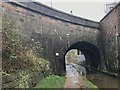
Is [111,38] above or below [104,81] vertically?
above

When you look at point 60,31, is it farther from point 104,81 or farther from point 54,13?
point 104,81

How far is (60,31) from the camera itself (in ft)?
58.9

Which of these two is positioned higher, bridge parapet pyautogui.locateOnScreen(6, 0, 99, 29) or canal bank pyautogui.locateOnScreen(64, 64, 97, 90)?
bridge parapet pyautogui.locateOnScreen(6, 0, 99, 29)

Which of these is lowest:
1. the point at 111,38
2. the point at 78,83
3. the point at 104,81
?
the point at 104,81

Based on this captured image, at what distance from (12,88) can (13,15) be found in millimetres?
5148

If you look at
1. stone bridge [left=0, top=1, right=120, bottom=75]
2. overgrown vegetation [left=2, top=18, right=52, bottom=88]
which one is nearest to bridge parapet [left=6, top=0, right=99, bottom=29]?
stone bridge [left=0, top=1, right=120, bottom=75]

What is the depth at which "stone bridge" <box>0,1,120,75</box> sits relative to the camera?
1254 centimetres

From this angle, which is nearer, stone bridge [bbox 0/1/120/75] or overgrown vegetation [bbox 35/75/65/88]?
overgrown vegetation [bbox 35/75/65/88]

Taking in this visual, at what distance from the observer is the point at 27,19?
1322 cm

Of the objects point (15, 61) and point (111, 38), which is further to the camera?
point (111, 38)

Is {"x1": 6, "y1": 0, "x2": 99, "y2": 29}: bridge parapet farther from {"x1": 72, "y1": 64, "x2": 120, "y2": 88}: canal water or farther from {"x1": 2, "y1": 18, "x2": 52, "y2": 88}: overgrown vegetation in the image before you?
{"x1": 72, "y1": 64, "x2": 120, "y2": 88}: canal water

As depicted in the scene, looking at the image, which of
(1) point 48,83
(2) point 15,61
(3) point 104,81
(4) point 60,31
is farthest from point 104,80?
(2) point 15,61

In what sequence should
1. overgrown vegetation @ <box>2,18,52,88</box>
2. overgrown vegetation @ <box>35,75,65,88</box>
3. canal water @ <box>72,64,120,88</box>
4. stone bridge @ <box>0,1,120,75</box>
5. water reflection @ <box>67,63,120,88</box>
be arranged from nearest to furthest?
overgrown vegetation @ <box>2,18,52,88</box> → overgrown vegetation @ <box>35,75,65,88</box> → stone bridge @ <box>0,1,120,75</box> → canal water @ <box>72,64,120,88</box> → water reflection @ <box>67,63,120,88</box>

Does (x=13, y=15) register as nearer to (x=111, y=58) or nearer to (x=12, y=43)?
(x=12, y=43)
